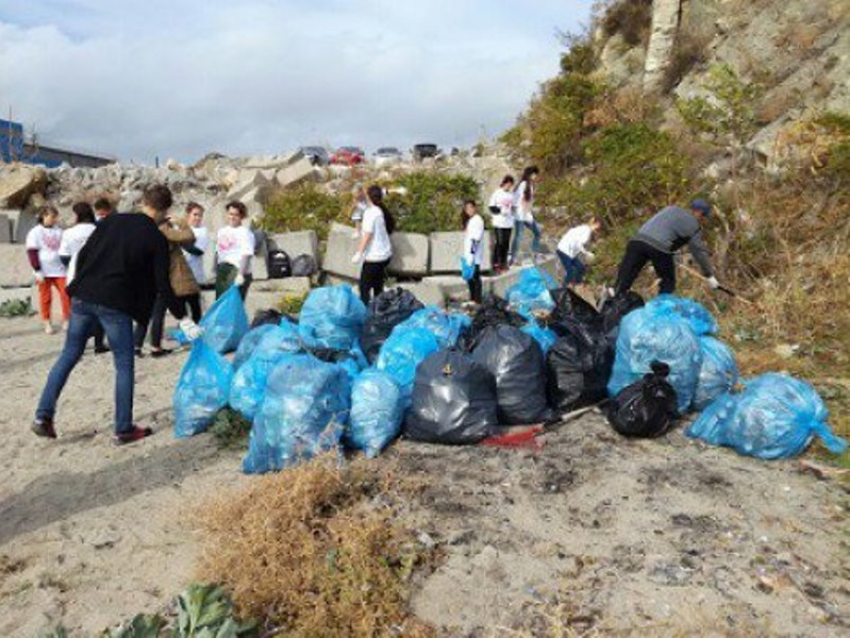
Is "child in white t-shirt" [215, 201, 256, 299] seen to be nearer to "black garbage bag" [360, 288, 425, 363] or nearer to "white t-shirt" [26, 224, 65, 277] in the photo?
"black garbage bag" [360, 288, 425, 363]

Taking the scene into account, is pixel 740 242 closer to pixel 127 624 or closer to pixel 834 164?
pixel 834 164

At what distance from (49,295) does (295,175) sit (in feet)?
24.4

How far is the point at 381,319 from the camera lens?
16.9 feet

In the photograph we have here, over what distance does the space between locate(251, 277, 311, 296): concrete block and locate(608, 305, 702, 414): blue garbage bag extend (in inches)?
195

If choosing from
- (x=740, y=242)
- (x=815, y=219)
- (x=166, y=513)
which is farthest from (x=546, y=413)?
(x=815, y=219)

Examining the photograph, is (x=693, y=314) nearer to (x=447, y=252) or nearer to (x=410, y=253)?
(x=447, y=252)

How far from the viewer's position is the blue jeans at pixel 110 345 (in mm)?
4012

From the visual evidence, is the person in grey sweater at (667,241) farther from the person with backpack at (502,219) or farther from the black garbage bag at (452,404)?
the person with backpack at (502,219)

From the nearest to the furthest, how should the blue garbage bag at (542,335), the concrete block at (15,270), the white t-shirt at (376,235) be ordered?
the blue garbage bag at (542,335) < the white t-shirt at (376,235) < the concrete block at (15,270)

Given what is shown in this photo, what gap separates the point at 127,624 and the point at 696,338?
143 inches

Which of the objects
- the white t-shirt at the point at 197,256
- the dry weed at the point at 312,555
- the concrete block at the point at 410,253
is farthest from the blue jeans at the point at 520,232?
the dry weed at the point at 312,555

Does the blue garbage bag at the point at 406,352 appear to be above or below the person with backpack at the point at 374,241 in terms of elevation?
below

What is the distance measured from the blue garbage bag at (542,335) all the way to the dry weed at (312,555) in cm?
193

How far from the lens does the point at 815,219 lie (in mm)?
7723
